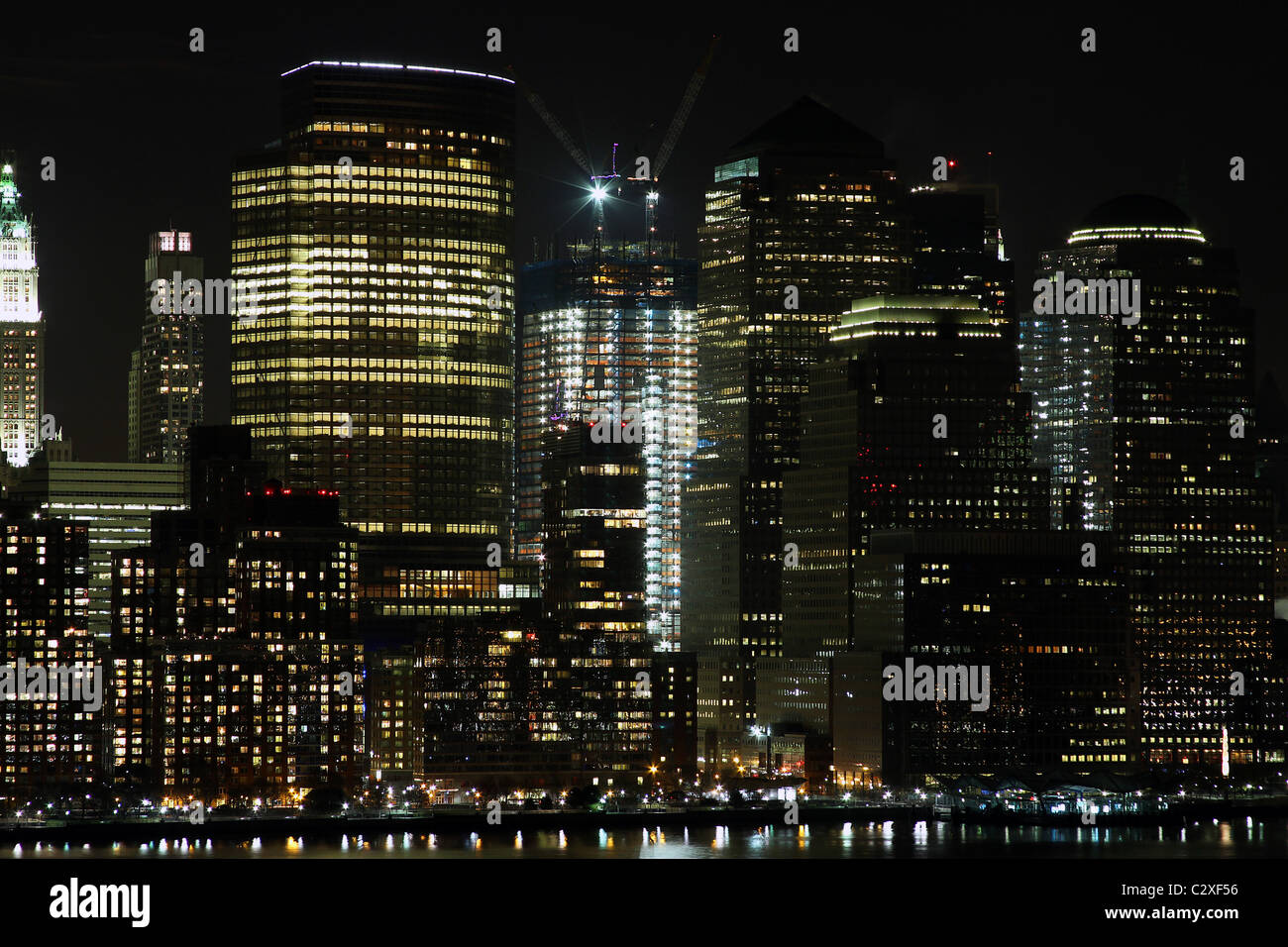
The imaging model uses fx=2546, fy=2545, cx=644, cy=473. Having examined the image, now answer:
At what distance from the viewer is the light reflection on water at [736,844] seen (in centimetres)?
16562

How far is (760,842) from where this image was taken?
17688cm

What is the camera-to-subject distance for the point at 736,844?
176375 millimetres

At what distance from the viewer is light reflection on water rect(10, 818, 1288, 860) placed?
543ft
